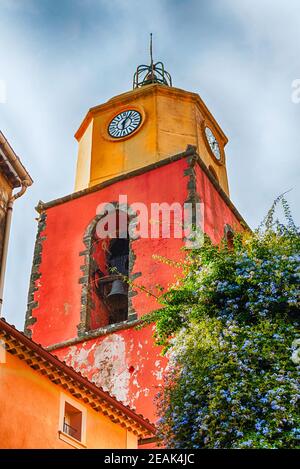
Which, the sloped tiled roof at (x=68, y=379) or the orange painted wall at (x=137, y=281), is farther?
the orange painted wall at (x=137, y=281)

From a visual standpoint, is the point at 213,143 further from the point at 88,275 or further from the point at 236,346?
the point at 236,346

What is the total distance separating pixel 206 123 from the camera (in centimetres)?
1950

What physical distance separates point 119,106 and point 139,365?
25.6 feet

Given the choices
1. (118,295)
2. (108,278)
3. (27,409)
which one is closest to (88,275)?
(108,278)

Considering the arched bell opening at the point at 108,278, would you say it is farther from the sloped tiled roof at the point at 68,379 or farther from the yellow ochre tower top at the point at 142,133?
the sloped tiled roof at the point at 68,379

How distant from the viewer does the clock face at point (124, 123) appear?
733 inches

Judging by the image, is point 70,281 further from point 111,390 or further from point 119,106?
→ point 119,106

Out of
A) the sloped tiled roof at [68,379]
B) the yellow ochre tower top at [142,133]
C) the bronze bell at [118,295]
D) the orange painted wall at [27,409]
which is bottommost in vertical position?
the orange painted wall at [27,409]

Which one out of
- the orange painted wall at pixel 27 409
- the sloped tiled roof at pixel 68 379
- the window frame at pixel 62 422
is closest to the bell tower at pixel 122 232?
the sloped tiled roof at pixel 68 379

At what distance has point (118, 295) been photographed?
16062 mm

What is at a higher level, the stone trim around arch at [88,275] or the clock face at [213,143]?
the clock face at [213,143]

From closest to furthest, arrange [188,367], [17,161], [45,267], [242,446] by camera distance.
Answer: [242,446]
[188,367]
[17,161]
[45,267]

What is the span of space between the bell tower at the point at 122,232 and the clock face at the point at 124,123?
30 millimetres

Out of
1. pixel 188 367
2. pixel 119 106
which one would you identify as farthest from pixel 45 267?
pixel 188 367
